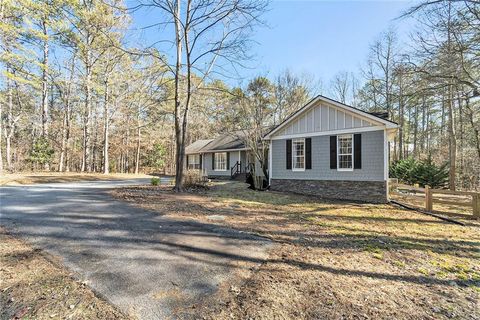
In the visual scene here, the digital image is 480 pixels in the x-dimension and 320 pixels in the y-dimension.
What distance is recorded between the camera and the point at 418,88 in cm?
1013

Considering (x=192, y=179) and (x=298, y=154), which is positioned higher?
(x=298, y=154)

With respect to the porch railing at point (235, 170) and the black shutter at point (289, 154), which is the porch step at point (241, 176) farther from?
the black shutter at point (289, 154)

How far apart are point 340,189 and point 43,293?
10.9 metres

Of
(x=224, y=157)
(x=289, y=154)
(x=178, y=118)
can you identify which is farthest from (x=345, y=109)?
(x=224, y=157)

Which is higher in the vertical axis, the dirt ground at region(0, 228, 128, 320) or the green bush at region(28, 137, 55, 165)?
the green bush at region(28, 137, 55, 165)

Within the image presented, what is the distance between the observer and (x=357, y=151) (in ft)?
34.9

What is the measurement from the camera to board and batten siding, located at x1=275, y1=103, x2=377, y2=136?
10714mm

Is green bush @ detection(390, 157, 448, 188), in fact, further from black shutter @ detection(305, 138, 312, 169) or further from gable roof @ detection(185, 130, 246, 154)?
gable roof @ detection(185, 130, 246, 154)

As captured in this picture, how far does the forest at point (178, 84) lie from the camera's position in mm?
9633

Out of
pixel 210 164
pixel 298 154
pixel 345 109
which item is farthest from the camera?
pixel 210 164

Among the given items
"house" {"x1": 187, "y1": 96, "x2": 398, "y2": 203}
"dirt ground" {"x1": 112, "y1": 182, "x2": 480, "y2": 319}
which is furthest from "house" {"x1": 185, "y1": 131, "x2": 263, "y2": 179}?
"dirt ground" {"x1": 112, "y1": 182, "x2": 480, "y2": 319}

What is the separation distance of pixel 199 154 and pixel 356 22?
17.2m

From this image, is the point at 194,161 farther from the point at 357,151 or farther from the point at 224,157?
the point at 357,151

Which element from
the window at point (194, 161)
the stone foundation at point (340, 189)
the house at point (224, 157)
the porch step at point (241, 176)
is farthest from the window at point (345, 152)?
the window at point (194, 161)
